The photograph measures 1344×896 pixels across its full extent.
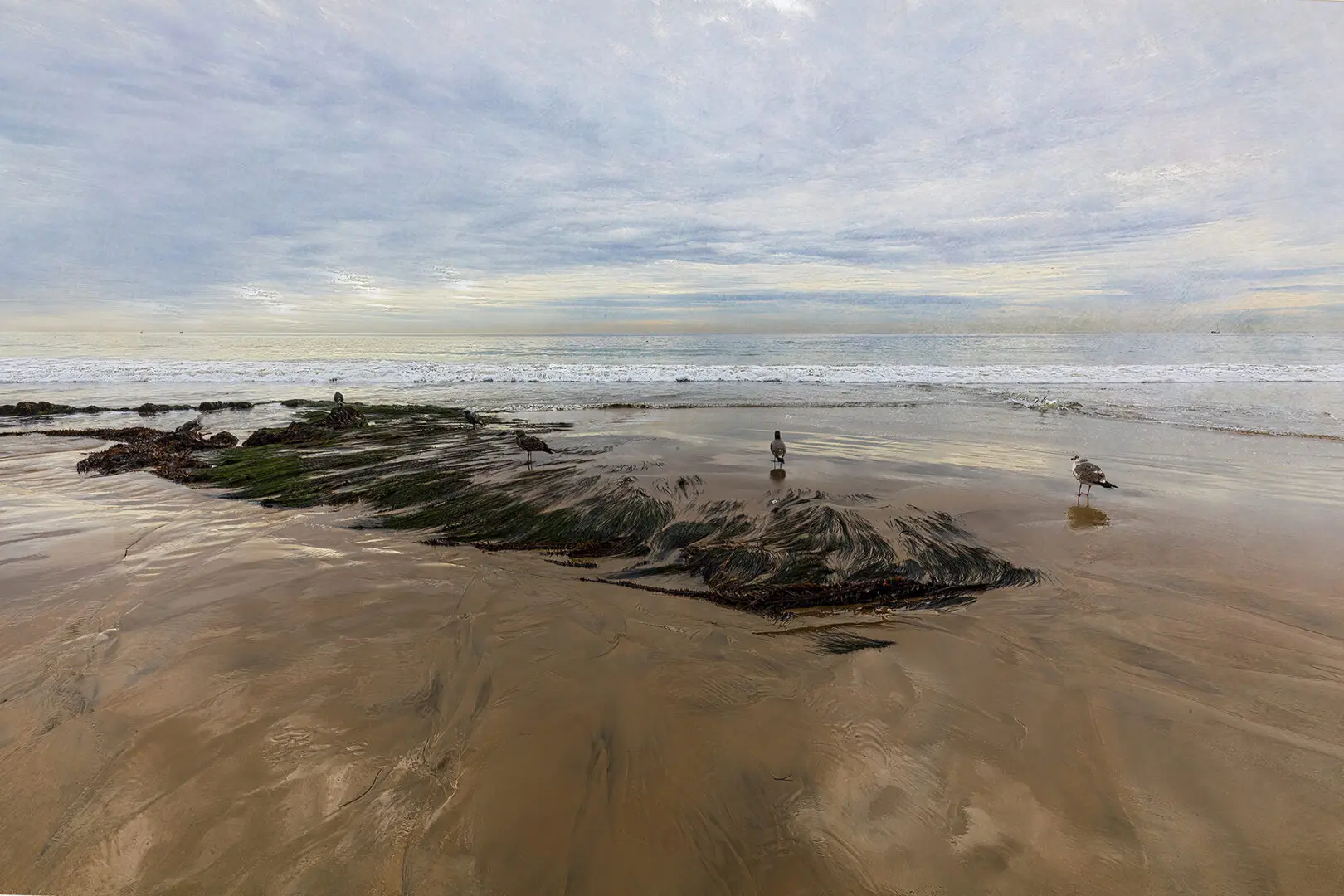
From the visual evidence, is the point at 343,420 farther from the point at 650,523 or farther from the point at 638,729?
the point at 638,729

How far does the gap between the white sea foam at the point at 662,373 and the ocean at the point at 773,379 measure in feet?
0.48

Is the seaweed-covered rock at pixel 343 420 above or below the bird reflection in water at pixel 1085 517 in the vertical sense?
above

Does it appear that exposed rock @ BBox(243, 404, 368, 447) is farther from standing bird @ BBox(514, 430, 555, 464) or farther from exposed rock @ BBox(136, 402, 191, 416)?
exposed rock @ BBox(136, 402, 191, 416)

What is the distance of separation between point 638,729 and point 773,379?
992 inches

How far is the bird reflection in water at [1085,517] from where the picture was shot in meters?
6.22

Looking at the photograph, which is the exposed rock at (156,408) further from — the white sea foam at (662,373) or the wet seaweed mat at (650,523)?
the wet seaweed mat at (650,523)

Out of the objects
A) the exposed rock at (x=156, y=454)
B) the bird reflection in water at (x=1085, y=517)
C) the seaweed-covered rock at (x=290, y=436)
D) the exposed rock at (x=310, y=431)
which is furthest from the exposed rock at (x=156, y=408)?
the bird reflection in water at (x=1085, y=517)

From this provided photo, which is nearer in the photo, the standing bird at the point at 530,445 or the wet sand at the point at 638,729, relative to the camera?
the wet sand at the point at 638,729

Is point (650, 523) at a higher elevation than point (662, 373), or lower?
lower

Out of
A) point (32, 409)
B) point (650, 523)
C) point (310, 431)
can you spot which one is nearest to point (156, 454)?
point (310, 431)

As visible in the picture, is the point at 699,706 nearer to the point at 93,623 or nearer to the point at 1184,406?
the point at 93,623

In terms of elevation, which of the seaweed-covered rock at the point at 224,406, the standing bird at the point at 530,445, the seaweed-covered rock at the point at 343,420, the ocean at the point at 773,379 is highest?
the ocean at the point at 773,379

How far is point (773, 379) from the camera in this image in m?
26.9

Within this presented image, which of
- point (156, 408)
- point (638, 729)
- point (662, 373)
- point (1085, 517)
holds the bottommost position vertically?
point (638, 729)
